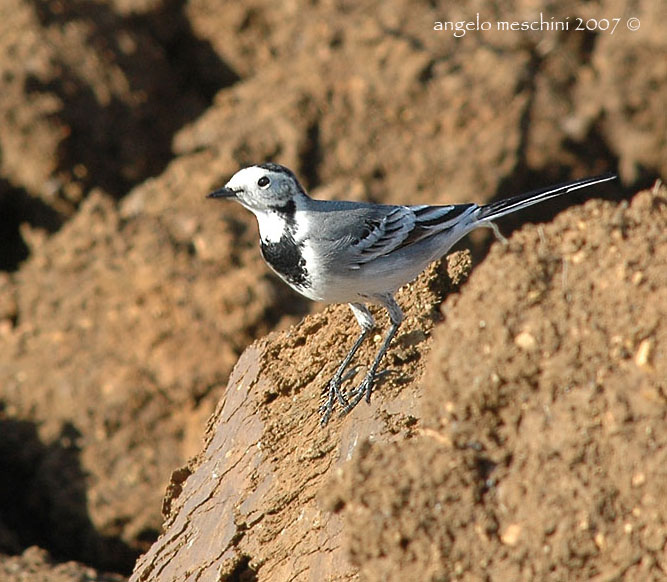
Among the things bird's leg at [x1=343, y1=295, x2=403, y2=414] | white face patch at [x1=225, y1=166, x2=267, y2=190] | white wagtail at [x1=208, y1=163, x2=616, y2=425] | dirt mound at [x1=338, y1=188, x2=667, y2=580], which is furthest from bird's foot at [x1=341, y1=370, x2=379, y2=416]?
white face patch at [x1=225, y1=166, x2=267, y2=190]

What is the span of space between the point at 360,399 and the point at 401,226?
140 cm

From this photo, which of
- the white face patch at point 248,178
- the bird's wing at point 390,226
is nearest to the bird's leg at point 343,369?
the bird's wing at point 390,226

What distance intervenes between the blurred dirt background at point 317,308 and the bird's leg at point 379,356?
7 cm

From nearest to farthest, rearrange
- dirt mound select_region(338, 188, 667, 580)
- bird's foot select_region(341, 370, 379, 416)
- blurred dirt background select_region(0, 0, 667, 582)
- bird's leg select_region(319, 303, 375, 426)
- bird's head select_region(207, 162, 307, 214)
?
dirt mound select_region(338, 188, 667, 580), blurred dirt background select_region(0, 0, 667, 582), bird's foot select_region(341, 370, 379, 416), bird's leg select_region(319, 303, 375, 426), bird's head select_region(207, 162, 307, 214)

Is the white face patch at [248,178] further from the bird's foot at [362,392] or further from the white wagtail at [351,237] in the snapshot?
the bird's foot at [362,392]

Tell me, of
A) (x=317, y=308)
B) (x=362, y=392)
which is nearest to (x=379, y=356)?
(x=362, y=392)

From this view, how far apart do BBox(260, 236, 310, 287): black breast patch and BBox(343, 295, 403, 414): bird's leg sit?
1.44ft

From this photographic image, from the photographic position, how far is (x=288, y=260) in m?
5.72

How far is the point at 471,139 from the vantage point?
9688 millimetres

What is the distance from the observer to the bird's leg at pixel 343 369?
194 inches

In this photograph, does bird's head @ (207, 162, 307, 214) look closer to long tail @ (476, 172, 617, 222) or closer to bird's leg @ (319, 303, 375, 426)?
bird's leg @ (319, 303, 375, 426)

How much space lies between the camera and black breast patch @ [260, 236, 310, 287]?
566 centimetres

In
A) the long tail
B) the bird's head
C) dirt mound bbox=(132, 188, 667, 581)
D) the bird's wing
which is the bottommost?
dirt mound bbox=(132, 188, 667, 581)

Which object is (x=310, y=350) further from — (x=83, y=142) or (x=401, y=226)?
(x=83, y=142)
